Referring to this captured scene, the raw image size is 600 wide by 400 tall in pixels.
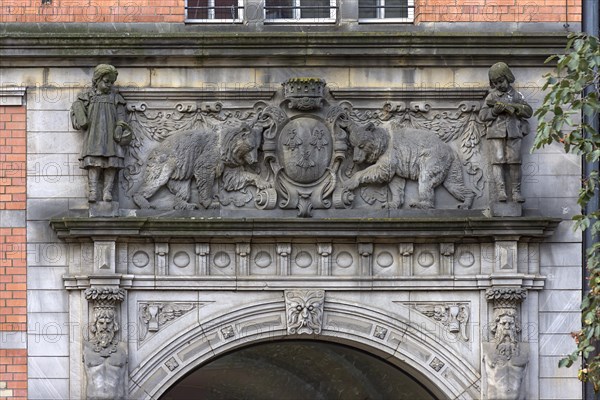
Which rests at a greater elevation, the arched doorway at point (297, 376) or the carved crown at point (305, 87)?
the carved crown at point (305, 87)

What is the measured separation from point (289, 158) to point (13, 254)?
2.74 m

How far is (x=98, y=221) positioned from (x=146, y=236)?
0.48 m

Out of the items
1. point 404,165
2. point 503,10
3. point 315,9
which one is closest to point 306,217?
point 404,165

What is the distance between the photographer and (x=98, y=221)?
17016 millimetres

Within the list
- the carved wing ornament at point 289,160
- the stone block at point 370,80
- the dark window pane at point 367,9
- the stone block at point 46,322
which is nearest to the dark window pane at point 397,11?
the dark window pane at point 367,9

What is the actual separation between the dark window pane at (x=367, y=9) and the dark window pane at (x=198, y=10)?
149 cm

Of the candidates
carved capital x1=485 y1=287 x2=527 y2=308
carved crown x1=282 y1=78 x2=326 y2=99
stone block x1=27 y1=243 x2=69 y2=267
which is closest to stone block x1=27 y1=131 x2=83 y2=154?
stone block x1=27 y1=243 x2=69 y2=267

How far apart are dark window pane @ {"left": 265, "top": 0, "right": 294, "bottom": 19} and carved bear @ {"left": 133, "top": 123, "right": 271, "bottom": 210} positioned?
1.19 meters

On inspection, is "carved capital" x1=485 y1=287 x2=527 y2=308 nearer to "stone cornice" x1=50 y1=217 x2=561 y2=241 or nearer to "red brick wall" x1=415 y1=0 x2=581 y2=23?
"stone cornice" x1=50 y1=217 x2=561 y2=241

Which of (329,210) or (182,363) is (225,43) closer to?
(329,210)

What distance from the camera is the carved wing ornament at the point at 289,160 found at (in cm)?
1734

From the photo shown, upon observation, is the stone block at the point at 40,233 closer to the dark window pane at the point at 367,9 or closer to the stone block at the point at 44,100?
the stone block at the point at 44,100

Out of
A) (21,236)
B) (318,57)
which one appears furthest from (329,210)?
(21,236)

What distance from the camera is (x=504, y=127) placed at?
56.6ft
